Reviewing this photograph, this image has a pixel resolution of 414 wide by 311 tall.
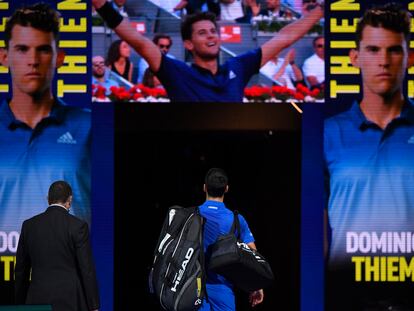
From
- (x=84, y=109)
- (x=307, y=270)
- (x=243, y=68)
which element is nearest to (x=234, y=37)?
(x=243, y=68)

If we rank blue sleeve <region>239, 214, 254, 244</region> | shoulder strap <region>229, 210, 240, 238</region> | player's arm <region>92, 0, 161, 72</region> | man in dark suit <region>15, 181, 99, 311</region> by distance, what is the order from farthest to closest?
1. player's arm <region>92, 0, 161, 72</region>
2. blue sleeve <region>239, 214, 254, 244</region>
3. shoulder strap <region>229, 210, 240, 238</region>
4. man in dark suit <region>15, 181, 99, 311</region>

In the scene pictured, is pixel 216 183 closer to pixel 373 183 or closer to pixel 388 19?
pixel 373 183

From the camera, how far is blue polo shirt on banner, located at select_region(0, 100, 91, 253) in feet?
33.4

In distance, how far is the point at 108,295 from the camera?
10.2 metres

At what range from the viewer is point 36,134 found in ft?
33.6

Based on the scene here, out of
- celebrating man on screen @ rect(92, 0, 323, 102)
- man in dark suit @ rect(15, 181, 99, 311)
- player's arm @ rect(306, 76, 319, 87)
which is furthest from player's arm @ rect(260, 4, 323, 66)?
man in dark suit @ rect(15, 181, 99, 311)

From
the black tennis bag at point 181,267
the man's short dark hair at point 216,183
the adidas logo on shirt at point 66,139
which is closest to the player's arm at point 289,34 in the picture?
the adidas logo on shirt at point 66,139

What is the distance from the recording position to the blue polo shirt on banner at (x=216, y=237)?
23.9ft

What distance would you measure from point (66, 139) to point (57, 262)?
121 inches

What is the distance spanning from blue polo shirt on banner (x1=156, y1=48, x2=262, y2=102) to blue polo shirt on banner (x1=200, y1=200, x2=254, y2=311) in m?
2.84

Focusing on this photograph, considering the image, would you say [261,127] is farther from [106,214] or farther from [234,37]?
[106,214]

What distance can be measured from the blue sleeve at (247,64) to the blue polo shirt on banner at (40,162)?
1570 mm

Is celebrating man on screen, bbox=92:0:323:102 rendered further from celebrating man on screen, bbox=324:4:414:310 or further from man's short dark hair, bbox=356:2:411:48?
celebrating man on screen, bbox=324:4:414:310

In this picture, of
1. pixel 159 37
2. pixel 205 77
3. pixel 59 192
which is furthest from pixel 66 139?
pixel 59 192
